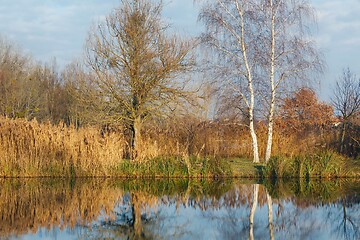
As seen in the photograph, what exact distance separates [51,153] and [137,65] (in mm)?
5684

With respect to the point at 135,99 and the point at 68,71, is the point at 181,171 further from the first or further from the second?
the point at 68,71

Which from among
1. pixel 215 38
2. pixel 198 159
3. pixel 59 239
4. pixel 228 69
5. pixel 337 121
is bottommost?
pixel 59 239

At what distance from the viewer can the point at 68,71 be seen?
4378 centimetres

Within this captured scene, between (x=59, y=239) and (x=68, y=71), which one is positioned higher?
(x=68, y=71)

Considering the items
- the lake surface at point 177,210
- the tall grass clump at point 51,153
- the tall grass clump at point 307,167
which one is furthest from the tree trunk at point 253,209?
the tall grass clump at point 51,153

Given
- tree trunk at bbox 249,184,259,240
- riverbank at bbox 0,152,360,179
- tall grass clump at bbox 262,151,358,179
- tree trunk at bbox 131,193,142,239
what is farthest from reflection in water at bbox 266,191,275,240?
riverbank at bbox 0,152,360,179

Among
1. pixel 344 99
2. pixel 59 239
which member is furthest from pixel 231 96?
pixel 59 239

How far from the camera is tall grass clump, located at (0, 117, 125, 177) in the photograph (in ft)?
59.0

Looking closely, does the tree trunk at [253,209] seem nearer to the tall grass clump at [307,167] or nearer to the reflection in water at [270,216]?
the reflection in water at [270,216]

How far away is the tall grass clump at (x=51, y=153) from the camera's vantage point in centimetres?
1797

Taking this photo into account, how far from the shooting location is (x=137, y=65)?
70.4ft

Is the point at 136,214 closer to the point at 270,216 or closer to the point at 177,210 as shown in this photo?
the point at 177,210

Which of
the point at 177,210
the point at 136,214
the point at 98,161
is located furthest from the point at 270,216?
the point at 98,161

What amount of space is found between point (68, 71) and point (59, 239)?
3646cm
